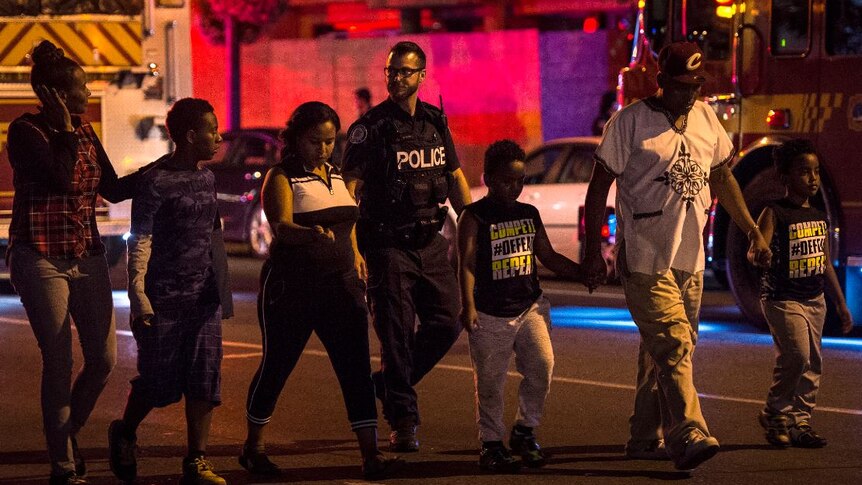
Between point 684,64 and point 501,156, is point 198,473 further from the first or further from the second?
point 684,64

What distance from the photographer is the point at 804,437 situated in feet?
26.8

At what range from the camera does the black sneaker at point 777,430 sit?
8172 mm

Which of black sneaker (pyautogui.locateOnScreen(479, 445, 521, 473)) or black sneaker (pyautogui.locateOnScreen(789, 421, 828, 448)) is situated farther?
black sneaker (pyautogui.locateOnScreen(789, 421, 828, 448))

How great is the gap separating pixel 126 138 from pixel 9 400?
5.46m

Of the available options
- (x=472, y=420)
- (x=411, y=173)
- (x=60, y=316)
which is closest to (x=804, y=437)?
(x=472, y=420)

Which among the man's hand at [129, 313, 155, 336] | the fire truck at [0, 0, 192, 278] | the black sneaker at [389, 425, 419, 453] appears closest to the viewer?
the man's hand at [129, 313, 155, 336]

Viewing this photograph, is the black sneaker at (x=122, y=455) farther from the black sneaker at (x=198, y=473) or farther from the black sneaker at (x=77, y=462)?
the black sneaker at (x=198, y=473)

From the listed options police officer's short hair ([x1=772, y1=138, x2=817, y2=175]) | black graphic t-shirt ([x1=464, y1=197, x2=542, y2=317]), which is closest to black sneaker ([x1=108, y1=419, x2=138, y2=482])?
black graphic t-shirt ([x1=464, y1=197, x2=542, y2=317])

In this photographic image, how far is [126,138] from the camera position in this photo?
1496cm

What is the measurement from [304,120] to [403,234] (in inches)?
39.0

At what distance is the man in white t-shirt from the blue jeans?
6.95ft

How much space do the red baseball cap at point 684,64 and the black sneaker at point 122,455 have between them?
284 centimetres

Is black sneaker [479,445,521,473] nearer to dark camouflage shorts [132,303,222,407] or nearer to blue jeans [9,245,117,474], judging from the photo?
dark camouflage shorts [132,303,222,407]

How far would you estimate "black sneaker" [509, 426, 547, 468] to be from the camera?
7.69m
